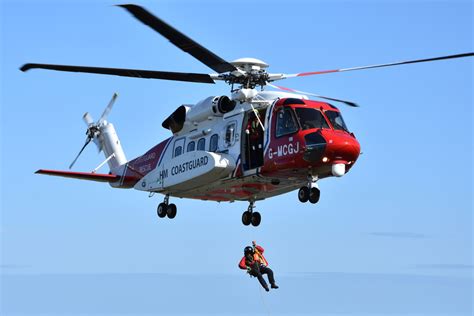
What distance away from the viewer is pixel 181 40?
1981 cm

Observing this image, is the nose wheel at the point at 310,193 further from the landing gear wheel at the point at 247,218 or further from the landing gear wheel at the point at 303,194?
the landing gear wheel at the point at 247,218

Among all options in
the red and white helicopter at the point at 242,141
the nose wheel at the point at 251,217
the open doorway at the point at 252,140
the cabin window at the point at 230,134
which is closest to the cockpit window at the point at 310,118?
the red and white helicopter at the point at 242,141

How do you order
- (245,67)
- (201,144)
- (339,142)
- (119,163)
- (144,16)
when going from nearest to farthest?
(144,16)
(339,142)
(245,67)
(201,144)
(119,163)

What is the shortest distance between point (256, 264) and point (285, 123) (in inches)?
158

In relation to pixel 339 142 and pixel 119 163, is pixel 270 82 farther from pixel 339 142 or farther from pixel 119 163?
pixel 119 163

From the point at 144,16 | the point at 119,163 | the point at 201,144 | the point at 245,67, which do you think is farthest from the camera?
the point at 119,163

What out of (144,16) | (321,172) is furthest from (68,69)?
(321,172)

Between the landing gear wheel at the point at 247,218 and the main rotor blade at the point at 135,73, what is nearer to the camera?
the main rotor blade at the point at 135,73

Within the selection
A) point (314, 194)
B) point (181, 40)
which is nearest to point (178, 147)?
point (314, 194)

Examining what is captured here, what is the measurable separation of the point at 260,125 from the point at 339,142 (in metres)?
2.66

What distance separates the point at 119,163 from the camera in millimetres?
28359

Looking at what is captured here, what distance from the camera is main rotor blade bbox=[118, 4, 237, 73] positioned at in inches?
Result: 729

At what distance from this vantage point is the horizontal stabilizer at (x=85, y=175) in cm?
2569

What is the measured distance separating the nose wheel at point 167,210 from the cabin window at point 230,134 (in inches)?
144
